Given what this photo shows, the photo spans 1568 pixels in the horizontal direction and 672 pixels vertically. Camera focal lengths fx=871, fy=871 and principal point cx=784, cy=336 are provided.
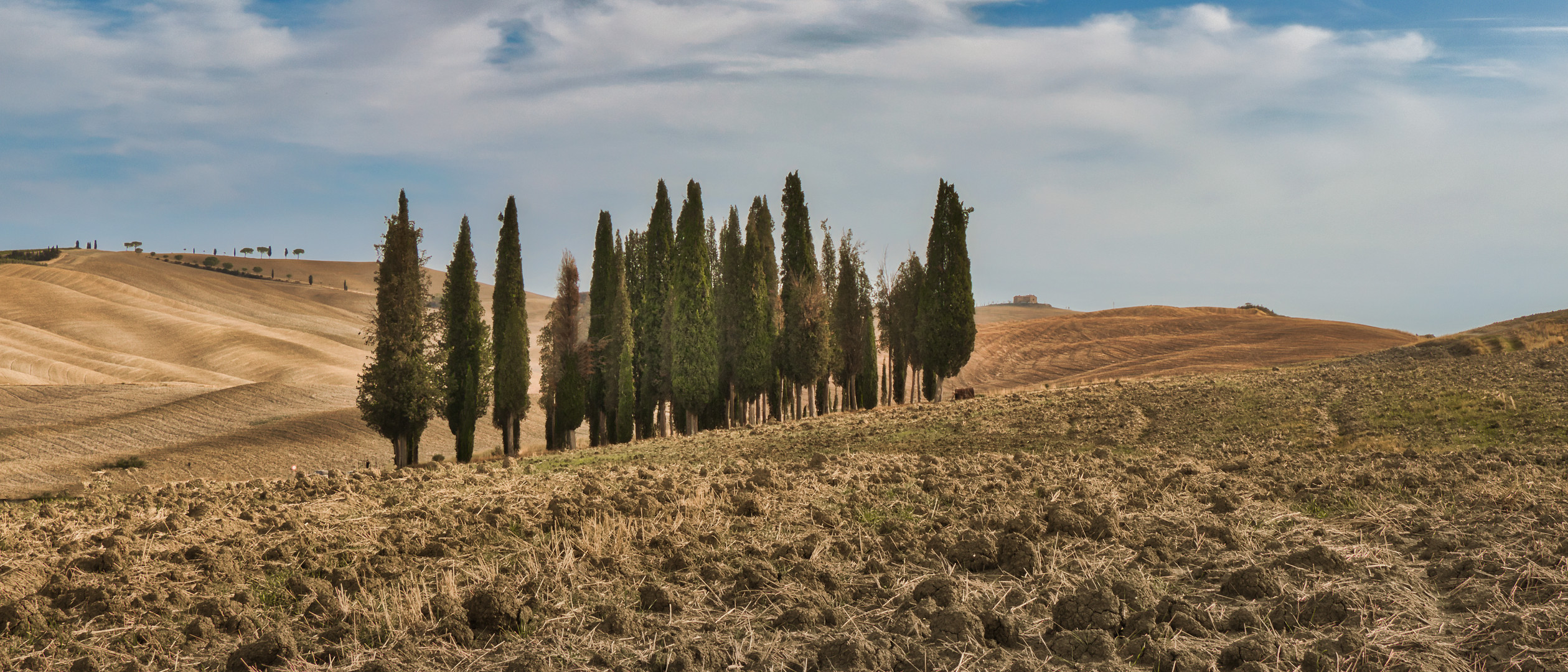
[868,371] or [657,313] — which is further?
[868,371]

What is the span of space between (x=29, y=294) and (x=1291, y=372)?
103 m

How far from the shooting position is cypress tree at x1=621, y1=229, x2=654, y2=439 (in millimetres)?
37688

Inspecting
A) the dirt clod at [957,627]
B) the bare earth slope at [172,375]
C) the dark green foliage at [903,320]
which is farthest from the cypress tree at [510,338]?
the dirt clod at [957,627]

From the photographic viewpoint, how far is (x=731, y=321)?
36062 millimetres

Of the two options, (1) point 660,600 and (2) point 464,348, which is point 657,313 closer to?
(2) point 464,348

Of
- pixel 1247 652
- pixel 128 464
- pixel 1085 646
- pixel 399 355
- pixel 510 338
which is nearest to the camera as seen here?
pixel 1247 652

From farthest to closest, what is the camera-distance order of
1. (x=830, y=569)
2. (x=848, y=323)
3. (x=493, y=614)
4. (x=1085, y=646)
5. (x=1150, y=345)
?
(x=1150, y=345) < (x=848, y=323) < (x=830, y=569) < (x=493, y=614) < (x=1085, y=646)

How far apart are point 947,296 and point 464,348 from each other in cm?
1930

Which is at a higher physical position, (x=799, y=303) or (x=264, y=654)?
(x=799, y=303)

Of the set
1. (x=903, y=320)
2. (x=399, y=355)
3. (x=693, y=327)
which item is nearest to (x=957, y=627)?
(x=399, y=355)

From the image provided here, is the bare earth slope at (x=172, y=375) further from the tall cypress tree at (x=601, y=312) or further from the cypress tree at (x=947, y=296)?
the cypress tree at (x=947, y=296)

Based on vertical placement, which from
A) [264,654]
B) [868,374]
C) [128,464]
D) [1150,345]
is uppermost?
[264,654]

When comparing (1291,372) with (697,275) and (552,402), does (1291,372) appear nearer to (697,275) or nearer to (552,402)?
(697,275)

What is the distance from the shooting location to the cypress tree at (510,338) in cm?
3259
